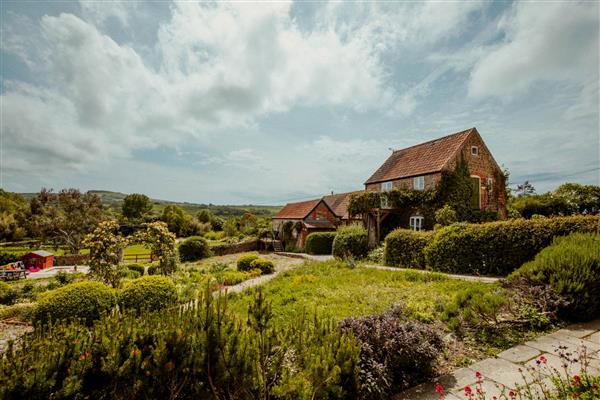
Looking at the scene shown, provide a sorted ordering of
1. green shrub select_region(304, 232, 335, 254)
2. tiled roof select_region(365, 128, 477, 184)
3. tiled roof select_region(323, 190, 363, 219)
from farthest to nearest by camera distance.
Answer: tiled roof select_region(323, 190, 363, 219) < green shrub select_region(304, 232, 335, 254) < tiled roof select_region(365, 128, 477, 184)

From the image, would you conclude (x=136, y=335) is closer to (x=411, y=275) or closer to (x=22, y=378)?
(x=22, y=378)

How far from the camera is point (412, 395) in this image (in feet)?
11.9

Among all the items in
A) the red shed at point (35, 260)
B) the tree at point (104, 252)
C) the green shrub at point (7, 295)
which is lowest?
the red shed at point (35, 260)

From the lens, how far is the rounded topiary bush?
27891mm

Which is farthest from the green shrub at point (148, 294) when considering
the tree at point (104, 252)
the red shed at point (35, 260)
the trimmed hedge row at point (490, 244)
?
the red shed at point (35, 260)

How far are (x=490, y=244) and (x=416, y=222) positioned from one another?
10072 mm

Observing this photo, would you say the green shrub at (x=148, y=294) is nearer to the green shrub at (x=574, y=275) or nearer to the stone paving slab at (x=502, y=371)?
the stone paving slab at (x=502, y=371)

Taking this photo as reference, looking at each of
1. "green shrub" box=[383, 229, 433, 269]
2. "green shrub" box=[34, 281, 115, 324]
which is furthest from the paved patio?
"green shrub" box=[383, 229, 433, 269]

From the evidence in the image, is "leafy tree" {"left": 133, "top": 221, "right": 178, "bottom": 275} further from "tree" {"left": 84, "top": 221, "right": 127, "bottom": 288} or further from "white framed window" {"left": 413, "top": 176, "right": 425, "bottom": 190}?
"white framed window" {"left": 413, "top": 176, "right": 425, "bottom": 190}

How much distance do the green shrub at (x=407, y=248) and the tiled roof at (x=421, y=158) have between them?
7381 millimetres

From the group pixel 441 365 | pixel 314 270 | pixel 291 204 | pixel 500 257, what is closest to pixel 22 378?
pixel 441 365

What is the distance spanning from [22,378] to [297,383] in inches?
87.8

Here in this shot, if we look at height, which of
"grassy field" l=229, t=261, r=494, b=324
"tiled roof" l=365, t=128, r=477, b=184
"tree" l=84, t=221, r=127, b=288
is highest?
"tiled roof" l=365, t=128, r=477, b=184

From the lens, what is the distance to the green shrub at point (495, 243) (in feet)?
31.1
